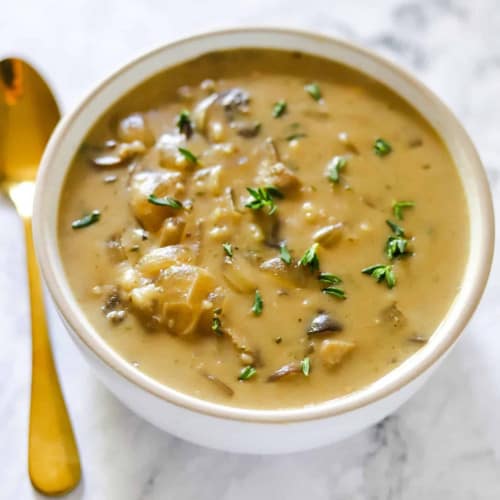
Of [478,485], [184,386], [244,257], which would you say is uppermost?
[244,257]

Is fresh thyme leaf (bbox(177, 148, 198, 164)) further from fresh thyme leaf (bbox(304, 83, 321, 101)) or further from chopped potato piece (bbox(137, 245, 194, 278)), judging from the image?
fresh thyme leaf (bbox(304, 83, 321, 101))

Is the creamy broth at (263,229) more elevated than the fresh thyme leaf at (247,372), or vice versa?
the creamy broth at (263,229)

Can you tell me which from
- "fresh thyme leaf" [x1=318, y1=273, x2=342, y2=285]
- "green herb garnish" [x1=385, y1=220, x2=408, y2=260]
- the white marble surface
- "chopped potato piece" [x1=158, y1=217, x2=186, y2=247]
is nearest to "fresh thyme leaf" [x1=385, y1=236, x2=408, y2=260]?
"green herb garnish" [x1=385, y1=220, x2=408, y2=260]

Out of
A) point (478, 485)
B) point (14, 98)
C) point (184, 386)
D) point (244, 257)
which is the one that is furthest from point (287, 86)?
point (478, 485)

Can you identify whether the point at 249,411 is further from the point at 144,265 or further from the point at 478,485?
the point at 478,485

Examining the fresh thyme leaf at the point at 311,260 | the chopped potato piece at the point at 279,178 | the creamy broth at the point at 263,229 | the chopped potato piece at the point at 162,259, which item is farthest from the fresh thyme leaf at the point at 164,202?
the fresh thyme leaf at the point at 311,260

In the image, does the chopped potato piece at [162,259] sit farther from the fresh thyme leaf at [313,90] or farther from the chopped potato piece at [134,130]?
the fresh thyme leaf at [313,90]
